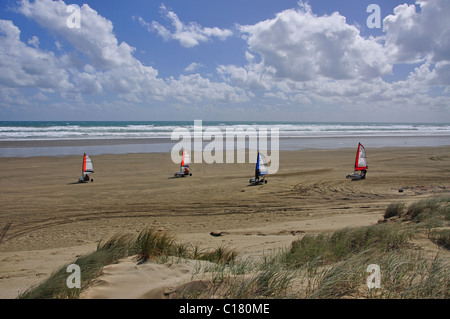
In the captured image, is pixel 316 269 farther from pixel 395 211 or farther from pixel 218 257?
pixel 395 211

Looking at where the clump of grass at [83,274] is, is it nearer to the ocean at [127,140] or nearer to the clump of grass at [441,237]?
the clump of grass at [441,237]

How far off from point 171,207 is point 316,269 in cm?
630

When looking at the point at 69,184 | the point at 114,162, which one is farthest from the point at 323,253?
the point at 114,162

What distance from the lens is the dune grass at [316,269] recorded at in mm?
2953

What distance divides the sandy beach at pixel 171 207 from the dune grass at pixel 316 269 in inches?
16.7

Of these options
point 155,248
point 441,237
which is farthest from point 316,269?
point 441,237

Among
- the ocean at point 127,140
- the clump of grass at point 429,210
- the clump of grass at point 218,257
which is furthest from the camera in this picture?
the ocean at point 127,140

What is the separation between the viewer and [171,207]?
9.13 metres

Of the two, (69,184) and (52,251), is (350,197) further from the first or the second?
(69,184)

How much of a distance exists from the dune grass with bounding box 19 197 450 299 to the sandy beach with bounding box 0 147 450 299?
16.7 inches

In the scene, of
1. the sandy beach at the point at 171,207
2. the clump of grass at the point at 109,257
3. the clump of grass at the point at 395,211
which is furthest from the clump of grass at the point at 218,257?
the clump of grass at the point at 395,211

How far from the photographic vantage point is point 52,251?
5934 mm

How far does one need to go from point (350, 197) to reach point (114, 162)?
1360 centimetres

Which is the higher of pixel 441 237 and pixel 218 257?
pixel 441 237
